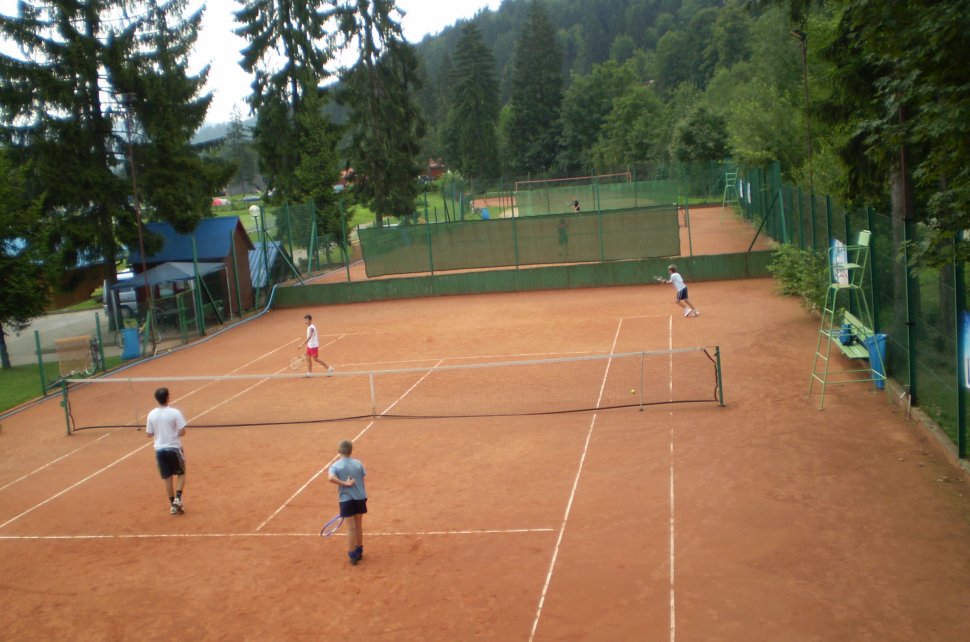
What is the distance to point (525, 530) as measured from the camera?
10.1m

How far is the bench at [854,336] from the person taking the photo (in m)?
15.2

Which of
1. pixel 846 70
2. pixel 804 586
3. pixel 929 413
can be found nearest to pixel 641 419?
pixel 929 413

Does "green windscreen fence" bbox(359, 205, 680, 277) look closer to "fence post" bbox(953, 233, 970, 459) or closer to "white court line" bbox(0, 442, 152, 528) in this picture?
"white court line" bbox(0, 442, 152, 528)

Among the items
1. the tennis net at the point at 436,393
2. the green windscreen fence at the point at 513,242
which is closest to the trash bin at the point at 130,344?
the tennis net at the point at 436,393

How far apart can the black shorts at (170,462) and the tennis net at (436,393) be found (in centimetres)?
343

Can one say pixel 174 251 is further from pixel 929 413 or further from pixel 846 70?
pixel 929 413

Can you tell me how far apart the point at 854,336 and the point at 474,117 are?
8412cm

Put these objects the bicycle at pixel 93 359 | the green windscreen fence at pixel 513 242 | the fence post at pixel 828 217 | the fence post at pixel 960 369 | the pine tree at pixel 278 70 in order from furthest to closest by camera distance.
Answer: the pine tree at pixel 278 70 → the green windscreen fence at pixel 513 242 → the bicycle at pixel 93 359 → the fence post at pixel 828 217 → the fence post at pixel 960 369

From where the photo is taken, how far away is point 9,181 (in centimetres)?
2536

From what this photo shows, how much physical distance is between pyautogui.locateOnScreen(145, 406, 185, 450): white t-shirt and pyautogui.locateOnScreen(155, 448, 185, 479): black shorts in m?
0.10

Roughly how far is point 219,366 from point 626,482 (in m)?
13.9

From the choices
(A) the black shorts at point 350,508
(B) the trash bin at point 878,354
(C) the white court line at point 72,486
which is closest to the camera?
(A) the black shorts at point 350,508

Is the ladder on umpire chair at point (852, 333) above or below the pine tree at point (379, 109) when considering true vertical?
below

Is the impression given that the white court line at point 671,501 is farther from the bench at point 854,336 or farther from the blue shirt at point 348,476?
the blue shirt at point 348,476
